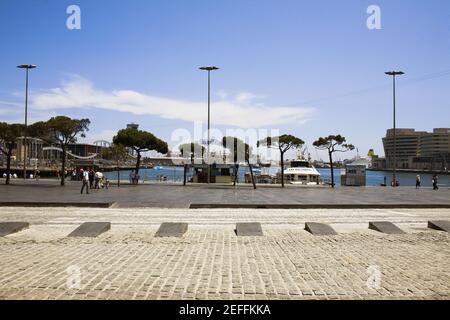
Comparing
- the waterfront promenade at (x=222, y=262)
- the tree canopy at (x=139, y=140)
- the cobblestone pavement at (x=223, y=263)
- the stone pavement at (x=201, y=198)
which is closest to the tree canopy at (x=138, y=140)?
the tree canopy at (x=139, y=140)

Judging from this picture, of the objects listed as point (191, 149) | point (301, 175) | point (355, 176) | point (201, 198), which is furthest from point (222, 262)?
point (191, 149)

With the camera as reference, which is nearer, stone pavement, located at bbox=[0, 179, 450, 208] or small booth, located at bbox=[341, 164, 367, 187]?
stone pavement, located at bbox=[0, 179, 450, 208]

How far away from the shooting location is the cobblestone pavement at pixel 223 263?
20.4ft

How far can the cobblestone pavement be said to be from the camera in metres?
6.23

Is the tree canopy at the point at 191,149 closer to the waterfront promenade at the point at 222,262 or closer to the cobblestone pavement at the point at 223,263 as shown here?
the waterfront promenade at the point at 222,262

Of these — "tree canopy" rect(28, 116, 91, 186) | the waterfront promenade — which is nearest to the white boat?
"tree canopy" rect(28, 116, 91, 186)

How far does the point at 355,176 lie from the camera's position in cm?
5081

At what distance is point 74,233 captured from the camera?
11.5 metres

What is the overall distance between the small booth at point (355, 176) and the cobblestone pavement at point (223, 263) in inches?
1474

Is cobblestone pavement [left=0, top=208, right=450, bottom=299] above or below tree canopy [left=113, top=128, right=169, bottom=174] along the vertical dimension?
below

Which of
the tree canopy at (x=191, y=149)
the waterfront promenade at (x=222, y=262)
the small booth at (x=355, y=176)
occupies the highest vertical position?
the tree canopy at (x=191, y=149)

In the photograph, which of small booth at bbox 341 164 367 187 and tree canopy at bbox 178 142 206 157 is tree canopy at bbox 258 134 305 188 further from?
tree canopy at bbox 178 142 206 157

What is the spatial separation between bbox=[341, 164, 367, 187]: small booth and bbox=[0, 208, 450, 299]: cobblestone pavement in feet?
123
